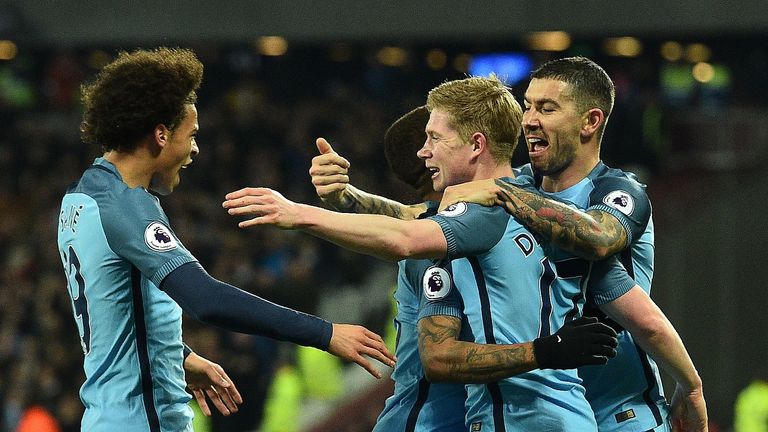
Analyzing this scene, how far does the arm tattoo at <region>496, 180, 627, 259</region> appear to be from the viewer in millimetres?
3648

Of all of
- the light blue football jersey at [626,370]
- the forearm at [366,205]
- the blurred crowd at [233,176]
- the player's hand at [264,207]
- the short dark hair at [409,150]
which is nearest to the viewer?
the player's hand at [264,207]

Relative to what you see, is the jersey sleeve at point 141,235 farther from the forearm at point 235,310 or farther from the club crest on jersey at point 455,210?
the club crest on jersey at point 455,210

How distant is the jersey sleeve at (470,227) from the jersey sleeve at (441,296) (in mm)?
166

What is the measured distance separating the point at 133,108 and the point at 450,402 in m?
1.33

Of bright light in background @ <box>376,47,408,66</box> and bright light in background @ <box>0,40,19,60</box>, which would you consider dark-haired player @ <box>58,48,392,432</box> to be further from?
bright light in background @ <box>376,47,408,66</box>

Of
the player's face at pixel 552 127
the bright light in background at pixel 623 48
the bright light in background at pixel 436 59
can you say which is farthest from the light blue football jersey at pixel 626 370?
the bright light in background at pixel 436 59

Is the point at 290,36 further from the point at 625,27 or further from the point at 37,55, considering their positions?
the point at 37,55

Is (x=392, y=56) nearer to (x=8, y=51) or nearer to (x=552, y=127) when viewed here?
(x=8, y=51)

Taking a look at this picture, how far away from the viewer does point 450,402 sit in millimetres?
4051

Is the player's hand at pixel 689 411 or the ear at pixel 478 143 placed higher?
the ear at pixel 478 143

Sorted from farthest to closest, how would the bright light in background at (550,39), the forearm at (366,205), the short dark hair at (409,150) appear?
the bright light in background at (550,39) → the forearm at (366,205) → the short dark hair at (409,150)

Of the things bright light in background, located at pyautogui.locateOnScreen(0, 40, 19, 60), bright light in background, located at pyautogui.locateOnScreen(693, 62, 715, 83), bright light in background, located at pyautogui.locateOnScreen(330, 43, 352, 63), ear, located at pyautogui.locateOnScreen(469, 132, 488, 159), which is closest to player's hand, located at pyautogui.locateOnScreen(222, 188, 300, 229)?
ear, located at pyautogui.locateOnScreen(469, 132, 488, 159)

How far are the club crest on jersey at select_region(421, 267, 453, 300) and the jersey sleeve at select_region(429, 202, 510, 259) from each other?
0.54 feet

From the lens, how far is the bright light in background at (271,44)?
597 inches
